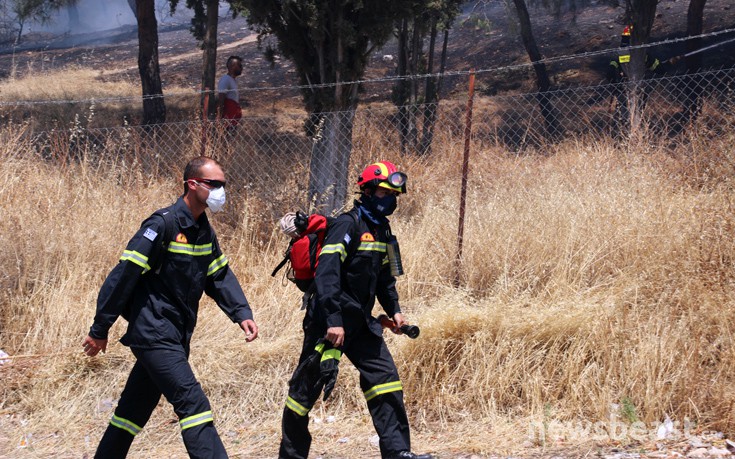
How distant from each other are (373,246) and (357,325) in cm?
41

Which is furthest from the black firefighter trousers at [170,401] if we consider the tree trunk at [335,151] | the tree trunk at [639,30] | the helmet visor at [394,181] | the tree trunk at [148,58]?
the tree trunk at [148,58]

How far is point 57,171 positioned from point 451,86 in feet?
42.6

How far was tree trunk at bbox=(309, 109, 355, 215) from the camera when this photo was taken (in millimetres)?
8172

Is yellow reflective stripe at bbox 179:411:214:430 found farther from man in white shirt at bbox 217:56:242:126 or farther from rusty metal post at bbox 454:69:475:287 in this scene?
man in white shirt at bbox 217:56:242:126

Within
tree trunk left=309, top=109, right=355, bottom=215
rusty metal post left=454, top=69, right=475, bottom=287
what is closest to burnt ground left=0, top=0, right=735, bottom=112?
tree trunk left=309, top=109, right=355, bottom=215

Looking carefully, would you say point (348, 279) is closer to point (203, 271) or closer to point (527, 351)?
point (203, 271)

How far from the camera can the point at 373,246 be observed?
4.18m

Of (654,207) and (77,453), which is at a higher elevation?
(654,207)

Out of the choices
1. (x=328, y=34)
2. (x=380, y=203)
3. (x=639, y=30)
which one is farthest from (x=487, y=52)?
(x=380, y=203)

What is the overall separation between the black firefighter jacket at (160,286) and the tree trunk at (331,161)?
4082mm

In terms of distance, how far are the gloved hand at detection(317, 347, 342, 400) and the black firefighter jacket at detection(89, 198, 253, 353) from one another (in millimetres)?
443

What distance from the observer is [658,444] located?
468 cm

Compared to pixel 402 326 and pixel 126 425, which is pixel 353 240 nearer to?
pixel 402 326

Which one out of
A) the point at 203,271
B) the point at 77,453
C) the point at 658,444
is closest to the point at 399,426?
the point at 203,271
